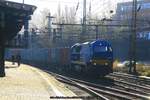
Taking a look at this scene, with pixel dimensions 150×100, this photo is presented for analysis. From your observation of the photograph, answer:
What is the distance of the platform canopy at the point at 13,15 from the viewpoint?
996 inches

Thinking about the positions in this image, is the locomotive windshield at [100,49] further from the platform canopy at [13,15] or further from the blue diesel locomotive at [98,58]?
the platform canopy at [13,15]

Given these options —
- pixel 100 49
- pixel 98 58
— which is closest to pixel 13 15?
pixel 98 58

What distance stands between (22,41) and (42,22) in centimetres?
9118

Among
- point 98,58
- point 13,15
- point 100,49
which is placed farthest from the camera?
point 100,49

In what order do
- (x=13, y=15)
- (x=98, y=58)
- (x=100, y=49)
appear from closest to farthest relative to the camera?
(x=13, y=15) → (x=98, y=58) → (x=100, y=49)

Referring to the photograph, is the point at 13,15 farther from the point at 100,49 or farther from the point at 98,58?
the point at 100,49

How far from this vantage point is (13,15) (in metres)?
26.1

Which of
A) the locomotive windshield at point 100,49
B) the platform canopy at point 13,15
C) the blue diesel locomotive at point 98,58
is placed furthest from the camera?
the locomotive windshield at point 100,49

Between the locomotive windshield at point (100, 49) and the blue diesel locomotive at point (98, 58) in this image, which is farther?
the locomotive windshield at point (100, 49)

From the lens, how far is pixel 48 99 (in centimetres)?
1705

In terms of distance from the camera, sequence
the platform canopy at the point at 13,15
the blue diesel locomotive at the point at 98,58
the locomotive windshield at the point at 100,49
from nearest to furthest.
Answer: the platform canopy at the point at 13,15, the blue diesel locomotive at the point at 98,58, the locomotive windshield at the point at 100,49

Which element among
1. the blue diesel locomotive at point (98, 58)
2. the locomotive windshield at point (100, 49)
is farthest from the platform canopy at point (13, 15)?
the locomotive windshield at point (100, 49)

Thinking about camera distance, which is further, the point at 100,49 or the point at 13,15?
the point at 100,49

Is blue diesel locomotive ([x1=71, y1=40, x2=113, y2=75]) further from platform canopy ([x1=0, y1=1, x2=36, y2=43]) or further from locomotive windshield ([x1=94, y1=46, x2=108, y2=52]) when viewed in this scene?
platform canopy ([x1=0, y1=1, x2=36, y2=43])
